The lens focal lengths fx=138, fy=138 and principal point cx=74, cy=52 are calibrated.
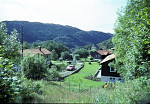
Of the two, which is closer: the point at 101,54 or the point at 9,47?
the point at 9,47

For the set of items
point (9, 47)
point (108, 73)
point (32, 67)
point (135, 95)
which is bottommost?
point (108, 73)

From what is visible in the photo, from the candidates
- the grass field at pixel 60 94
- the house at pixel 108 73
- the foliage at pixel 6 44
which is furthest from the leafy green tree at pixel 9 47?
the house at pixel 108 73

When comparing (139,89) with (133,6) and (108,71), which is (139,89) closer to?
(133,6)

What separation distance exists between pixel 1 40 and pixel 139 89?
32.9ft

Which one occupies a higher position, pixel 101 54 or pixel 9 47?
pixel 9 47

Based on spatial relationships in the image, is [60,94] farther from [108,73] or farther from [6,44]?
[108,73]

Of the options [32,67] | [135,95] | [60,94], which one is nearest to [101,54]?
[32,67]

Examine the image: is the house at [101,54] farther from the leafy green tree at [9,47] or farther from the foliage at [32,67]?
the leafy green tree at [9,47]

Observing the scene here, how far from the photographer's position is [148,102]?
5598mm

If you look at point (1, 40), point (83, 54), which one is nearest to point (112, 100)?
point (1, 40)

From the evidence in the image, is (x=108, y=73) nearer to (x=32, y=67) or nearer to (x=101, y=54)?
(x=32, y=67)

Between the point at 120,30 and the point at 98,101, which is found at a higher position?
the point at 120,30

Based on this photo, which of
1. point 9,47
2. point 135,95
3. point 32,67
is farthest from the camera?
point 32,67

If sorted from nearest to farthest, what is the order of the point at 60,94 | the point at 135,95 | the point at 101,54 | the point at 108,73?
the point at 135,95 < the point at 60,94 < the point at 108,73 < the point at 101,54
